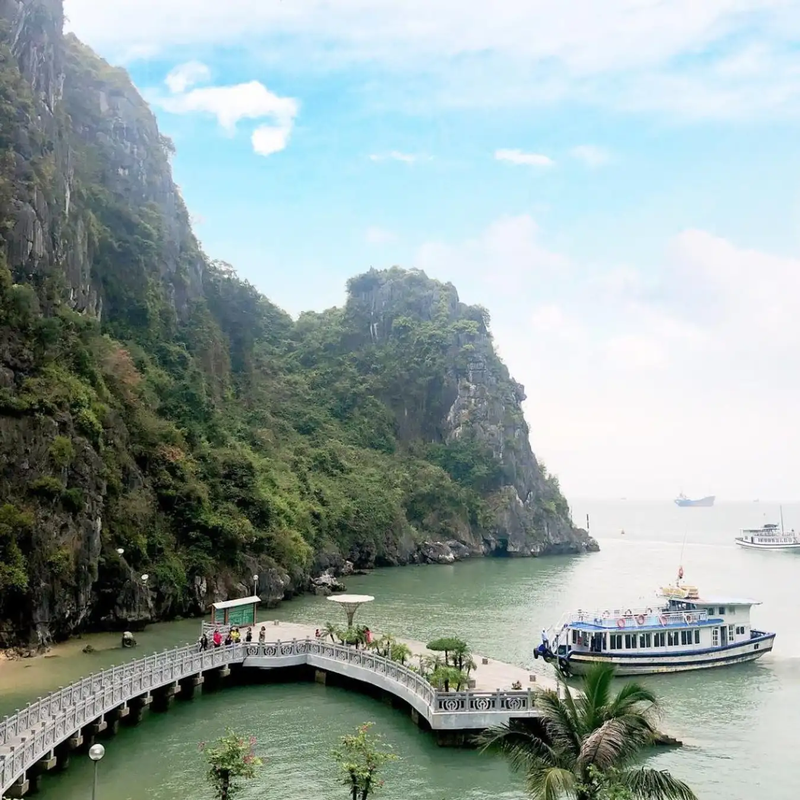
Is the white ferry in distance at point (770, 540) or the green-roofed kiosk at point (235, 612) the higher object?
the green-roofed kiosk at point (235, 612)

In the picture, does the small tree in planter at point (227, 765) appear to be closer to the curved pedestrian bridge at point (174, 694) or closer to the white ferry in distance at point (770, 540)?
the curved pedestrian bridge at point (174, 694)

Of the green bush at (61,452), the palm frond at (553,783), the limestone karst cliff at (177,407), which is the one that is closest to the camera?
the palm frond at (553,783)

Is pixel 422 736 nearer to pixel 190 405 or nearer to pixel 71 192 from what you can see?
pixel 190 405

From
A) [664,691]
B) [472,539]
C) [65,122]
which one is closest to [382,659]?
[664,691]

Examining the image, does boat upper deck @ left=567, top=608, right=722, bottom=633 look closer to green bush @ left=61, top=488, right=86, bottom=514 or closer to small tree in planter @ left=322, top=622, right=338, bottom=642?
small tree in planter @ left=322, top=622, right=338, bottom=642

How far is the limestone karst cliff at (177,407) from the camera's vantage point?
33062 millimetres

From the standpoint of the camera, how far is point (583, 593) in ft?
186

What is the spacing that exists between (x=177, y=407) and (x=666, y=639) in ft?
112

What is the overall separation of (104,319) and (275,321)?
53.6 meters

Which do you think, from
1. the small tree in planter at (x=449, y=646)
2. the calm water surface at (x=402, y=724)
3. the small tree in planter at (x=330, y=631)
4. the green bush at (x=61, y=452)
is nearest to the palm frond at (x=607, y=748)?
the calm water surface at (x=402, y=724)

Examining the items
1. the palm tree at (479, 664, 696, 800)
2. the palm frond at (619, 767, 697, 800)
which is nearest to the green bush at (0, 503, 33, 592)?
the palm tree at (479, 664, 696, 800)

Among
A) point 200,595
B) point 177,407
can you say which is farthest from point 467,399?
point 200,595

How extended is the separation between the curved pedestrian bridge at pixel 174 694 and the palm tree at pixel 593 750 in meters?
9.76

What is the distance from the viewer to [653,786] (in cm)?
992
